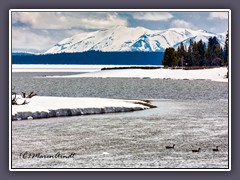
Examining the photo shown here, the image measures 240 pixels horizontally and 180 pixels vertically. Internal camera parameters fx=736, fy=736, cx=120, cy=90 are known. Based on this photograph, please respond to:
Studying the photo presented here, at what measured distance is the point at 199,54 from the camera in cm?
1734

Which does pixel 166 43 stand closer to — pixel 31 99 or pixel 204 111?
pixel 204 111

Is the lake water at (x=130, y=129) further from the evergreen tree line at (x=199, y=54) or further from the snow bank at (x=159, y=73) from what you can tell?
the evergreen tree line at (x=199, y=54)

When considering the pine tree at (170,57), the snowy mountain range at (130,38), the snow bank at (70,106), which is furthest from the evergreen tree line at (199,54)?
the snow bank at (70,106)

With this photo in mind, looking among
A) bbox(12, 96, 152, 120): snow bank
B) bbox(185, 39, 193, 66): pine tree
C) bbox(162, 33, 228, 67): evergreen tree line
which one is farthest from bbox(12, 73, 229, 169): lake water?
bbox(185, 39, 193, 66): pine tree

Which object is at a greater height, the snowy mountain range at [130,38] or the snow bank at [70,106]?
the snowy mountain range at [130,38]

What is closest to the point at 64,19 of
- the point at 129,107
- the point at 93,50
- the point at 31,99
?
the point at 93,50

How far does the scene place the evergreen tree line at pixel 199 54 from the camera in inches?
655

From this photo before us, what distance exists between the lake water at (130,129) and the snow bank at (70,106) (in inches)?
7.0

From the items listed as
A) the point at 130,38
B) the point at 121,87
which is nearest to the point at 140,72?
the point at 121,87

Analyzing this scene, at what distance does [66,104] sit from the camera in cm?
1864

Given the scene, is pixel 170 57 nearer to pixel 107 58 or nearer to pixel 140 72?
pixel 140 72

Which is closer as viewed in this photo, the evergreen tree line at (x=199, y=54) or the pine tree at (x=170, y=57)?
the evergreen tree line at (x=199, y=54)

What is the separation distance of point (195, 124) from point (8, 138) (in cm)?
437

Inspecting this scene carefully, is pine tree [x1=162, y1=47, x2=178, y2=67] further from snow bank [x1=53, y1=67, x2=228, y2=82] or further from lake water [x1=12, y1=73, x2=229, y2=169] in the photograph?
lake water [x1=12, y1=73, x2=229, y2=169]
